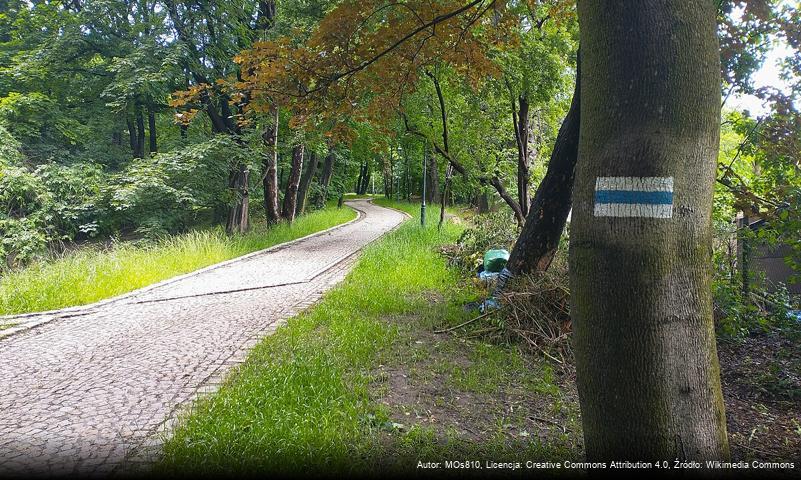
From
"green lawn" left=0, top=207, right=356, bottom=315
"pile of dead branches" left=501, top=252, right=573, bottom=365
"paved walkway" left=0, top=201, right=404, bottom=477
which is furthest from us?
"green lawn" left=0, top=207, right=356, bottom=315

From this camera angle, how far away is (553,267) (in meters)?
6.18

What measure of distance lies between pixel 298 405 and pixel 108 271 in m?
6.58

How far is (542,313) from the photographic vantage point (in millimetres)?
5223

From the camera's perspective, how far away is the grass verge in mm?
2730

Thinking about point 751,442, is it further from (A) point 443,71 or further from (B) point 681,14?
(A) point 443,71

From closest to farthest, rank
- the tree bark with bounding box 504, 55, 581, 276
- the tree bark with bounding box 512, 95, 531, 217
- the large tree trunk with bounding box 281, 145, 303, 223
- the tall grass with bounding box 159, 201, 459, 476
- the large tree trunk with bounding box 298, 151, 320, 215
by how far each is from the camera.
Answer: the tall grass with bounding box 159, 201, 459, 476
the tree bark with bounding box 504, 55, 581, 276
the tree bark with bounding box 512, 95, 531, 217
the large tree trunk with bounding box 281, 145, 303, 223
the large tree trunk with bounding box 298, 151, 320, 215

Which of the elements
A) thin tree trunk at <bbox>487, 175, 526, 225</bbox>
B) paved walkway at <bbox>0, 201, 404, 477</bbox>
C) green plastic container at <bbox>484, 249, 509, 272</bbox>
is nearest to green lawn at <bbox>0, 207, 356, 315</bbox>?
paved walkway at <bbox>0, 201, 404, 477</bbox>

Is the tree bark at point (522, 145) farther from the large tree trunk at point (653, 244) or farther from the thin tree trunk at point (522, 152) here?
the large tree trunk at point (653, 244)

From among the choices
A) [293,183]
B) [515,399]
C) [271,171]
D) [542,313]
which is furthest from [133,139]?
[515,399]

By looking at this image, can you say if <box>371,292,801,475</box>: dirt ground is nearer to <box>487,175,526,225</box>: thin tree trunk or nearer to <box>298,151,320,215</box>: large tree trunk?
<box>487,175,526,225</box>: thin tree trunk

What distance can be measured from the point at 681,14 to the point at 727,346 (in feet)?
14.1

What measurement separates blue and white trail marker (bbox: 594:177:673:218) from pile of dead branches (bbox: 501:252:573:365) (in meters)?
3.16

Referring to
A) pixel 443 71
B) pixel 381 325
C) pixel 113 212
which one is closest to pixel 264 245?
pixel 113 212

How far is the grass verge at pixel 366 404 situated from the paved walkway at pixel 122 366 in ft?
1.14
